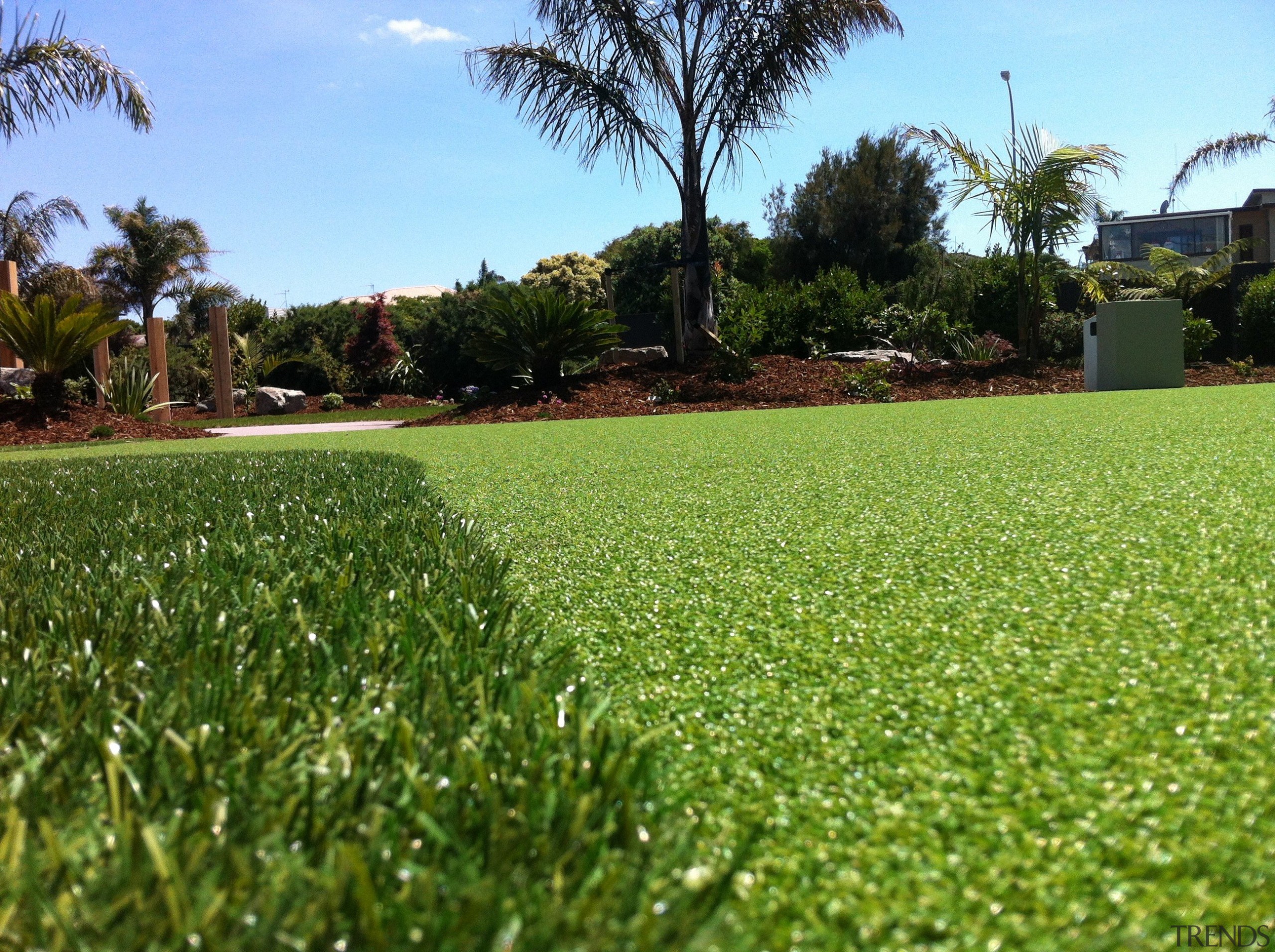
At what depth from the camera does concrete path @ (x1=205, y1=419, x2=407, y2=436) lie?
12.1 meters

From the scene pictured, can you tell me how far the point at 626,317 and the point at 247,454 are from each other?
26.8 metres

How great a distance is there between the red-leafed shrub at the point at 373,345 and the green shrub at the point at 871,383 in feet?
45.4

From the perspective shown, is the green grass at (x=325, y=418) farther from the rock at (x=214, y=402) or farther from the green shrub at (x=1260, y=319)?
the green shrub at (x=1260, y=319)

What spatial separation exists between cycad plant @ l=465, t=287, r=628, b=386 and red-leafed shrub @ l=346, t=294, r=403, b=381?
1046 centimetres

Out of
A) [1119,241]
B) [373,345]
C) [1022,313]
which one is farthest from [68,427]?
[1119,241]

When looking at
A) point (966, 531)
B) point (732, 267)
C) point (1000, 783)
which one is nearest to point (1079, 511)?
point (966, 531)

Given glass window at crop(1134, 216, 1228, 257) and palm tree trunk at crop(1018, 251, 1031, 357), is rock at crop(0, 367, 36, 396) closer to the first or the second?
palm tree trunk at crop(1018, 251, 1031, 357)

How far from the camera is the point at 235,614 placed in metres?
1.46

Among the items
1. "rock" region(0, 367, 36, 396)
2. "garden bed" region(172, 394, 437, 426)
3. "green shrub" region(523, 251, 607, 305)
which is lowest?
"garden bed" region(172, 394, 437, 426)

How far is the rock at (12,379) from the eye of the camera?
40.9 ft

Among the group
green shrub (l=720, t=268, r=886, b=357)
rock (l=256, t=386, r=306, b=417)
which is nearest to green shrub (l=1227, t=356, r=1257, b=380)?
green shrub (l=720, t=268, r=886, b=357)

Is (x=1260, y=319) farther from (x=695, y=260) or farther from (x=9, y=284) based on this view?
(x=9, y=284)

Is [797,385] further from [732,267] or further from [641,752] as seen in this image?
[732,267]

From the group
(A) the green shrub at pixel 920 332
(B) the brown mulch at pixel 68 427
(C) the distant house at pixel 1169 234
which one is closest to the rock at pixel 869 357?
(A) the green shrub at pixel 920 332
